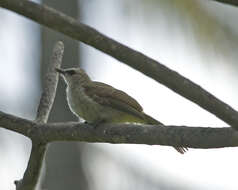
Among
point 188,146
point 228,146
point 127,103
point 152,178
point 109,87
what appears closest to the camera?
point 228,146

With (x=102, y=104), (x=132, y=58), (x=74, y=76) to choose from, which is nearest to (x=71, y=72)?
(x=74, y=76)

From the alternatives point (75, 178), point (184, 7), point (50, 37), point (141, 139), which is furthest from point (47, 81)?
point (50, 37)

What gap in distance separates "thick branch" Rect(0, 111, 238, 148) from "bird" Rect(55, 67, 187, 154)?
658mm

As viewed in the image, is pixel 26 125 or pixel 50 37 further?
pixel 50 37

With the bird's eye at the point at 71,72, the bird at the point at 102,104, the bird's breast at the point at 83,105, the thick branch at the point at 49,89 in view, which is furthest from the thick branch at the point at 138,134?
the bird's eye at the point at 71,72

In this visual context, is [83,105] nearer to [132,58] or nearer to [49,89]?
[49,89]

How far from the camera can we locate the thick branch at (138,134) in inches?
157

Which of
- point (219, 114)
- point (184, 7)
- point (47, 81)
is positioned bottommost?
point (219, 114)

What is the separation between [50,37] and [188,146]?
249 inches

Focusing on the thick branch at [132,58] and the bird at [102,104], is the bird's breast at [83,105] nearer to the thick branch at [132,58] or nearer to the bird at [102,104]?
the bird at [102,104]

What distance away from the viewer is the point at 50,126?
4.86m

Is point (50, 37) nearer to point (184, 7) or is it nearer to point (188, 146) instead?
point (184, 7)

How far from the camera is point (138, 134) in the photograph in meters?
4.38

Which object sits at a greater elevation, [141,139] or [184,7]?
[184,7]
